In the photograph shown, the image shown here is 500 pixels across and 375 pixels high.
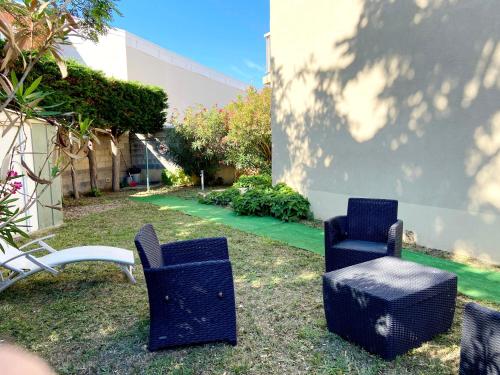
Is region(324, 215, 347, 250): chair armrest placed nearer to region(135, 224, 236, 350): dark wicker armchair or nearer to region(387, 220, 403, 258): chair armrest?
region(387, 220, 403, 258): chair armrest

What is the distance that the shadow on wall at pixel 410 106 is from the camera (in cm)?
496

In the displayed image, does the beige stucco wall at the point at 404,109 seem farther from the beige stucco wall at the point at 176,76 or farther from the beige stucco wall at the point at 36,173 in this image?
the beige stucco wall at the point at 176,76

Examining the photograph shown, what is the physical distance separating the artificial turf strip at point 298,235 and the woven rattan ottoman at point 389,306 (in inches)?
54.0

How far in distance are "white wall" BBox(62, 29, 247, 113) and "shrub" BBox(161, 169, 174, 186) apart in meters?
3.92

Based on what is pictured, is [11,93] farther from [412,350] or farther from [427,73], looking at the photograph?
[427,73]

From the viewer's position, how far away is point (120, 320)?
357 centimetres

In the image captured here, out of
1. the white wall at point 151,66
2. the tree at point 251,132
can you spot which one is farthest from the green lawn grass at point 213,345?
the white wall at point 151,66

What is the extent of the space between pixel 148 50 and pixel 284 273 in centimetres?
1526

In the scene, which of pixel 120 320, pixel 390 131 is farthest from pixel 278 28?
pixel 120 320

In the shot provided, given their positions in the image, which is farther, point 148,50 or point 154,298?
point 148,50

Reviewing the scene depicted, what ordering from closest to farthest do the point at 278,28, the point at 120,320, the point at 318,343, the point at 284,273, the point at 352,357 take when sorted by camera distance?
1. the point at 352,357
2. the point at 318,343
3. the point at 120,320
4. the point at 284,273
5. the point at 278,28

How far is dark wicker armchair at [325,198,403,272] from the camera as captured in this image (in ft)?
13.9

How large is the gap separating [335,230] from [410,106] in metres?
2.78

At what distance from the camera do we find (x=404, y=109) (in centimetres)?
597
